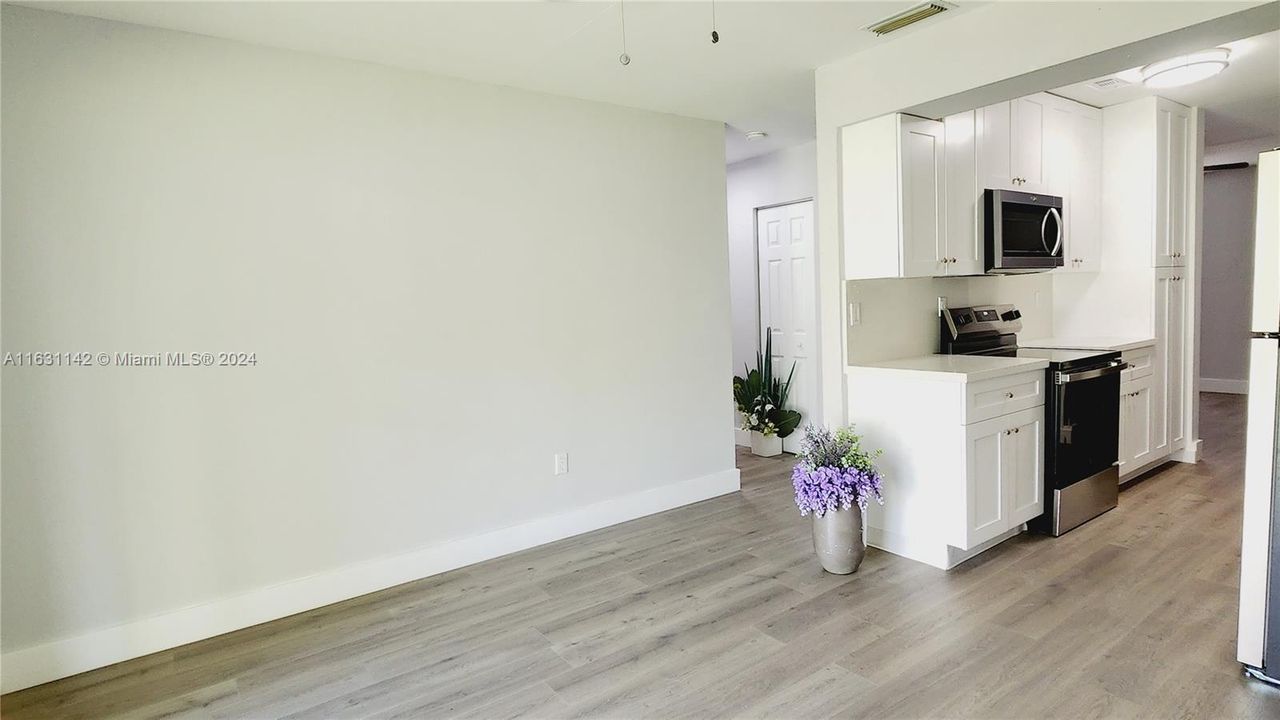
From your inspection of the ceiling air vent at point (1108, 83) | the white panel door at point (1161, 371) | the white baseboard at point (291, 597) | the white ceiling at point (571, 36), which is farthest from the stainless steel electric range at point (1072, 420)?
the white baseboard at point (291, 597)

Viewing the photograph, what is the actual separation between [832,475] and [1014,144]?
7.54ft

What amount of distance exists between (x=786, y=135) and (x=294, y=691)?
4318 mm

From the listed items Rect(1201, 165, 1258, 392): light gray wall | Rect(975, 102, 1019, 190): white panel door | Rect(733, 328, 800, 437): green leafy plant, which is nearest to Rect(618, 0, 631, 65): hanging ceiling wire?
Rect(975, 102, 1019, 190): white panel door

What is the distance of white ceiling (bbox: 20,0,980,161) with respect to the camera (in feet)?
8.51

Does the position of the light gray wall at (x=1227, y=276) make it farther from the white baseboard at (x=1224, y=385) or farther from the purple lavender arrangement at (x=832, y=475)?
the purple lavender arrangement at (x=832, y=475)

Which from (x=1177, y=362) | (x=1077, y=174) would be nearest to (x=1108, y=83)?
(x=1077, y=174)

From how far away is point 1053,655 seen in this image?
7.81 ft

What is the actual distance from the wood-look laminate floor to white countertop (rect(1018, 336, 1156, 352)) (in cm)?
105

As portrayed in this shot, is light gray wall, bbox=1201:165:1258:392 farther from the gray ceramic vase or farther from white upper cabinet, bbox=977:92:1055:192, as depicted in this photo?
the gray ceramic vase

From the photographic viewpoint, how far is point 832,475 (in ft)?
10.0

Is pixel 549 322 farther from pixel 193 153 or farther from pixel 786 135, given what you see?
pixel 786 135

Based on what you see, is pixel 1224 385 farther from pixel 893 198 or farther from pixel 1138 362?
pixel 893 198

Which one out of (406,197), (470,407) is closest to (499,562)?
(470,407)

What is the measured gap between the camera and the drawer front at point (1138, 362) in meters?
4.17
